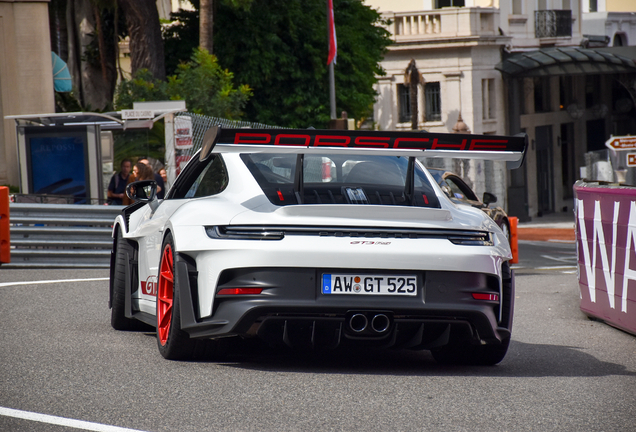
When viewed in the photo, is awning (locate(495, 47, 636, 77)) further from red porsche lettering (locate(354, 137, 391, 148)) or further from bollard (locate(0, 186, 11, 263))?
red porsche lettering (locate(354, 137, 391, 148))

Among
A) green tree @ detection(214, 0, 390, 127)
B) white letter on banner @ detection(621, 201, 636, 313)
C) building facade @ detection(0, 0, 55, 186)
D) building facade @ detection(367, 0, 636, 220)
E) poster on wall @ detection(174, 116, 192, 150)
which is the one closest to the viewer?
white letter on banner @ detection(621, 201, 636, 313)

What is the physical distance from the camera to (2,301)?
945 centimetres

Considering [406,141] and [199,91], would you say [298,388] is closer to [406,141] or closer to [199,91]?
[406,141]

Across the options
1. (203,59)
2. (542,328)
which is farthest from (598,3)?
(542,328)

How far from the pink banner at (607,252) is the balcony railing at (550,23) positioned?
35757mm

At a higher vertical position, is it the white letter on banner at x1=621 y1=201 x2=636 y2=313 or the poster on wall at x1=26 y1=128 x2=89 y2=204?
the poster on wall at x1=26 y1=128 x2=89 y2=204

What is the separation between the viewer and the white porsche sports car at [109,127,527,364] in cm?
575

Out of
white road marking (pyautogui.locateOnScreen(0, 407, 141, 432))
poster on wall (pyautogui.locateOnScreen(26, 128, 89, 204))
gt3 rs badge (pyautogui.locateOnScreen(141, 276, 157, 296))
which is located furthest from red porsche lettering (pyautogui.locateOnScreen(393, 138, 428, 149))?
poster on wall (pyautogui.locateOnScreen(26, 128, 89, 204))

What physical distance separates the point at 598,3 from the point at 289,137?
4992cm

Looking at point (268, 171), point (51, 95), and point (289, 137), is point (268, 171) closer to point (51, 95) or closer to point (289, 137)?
point (289, 137)

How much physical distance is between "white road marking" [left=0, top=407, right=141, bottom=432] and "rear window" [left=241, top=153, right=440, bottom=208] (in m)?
1.95

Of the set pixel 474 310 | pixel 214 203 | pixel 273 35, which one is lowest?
pixel 474 310

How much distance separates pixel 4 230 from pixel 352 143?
30.0 ft

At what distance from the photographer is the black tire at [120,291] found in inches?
303
